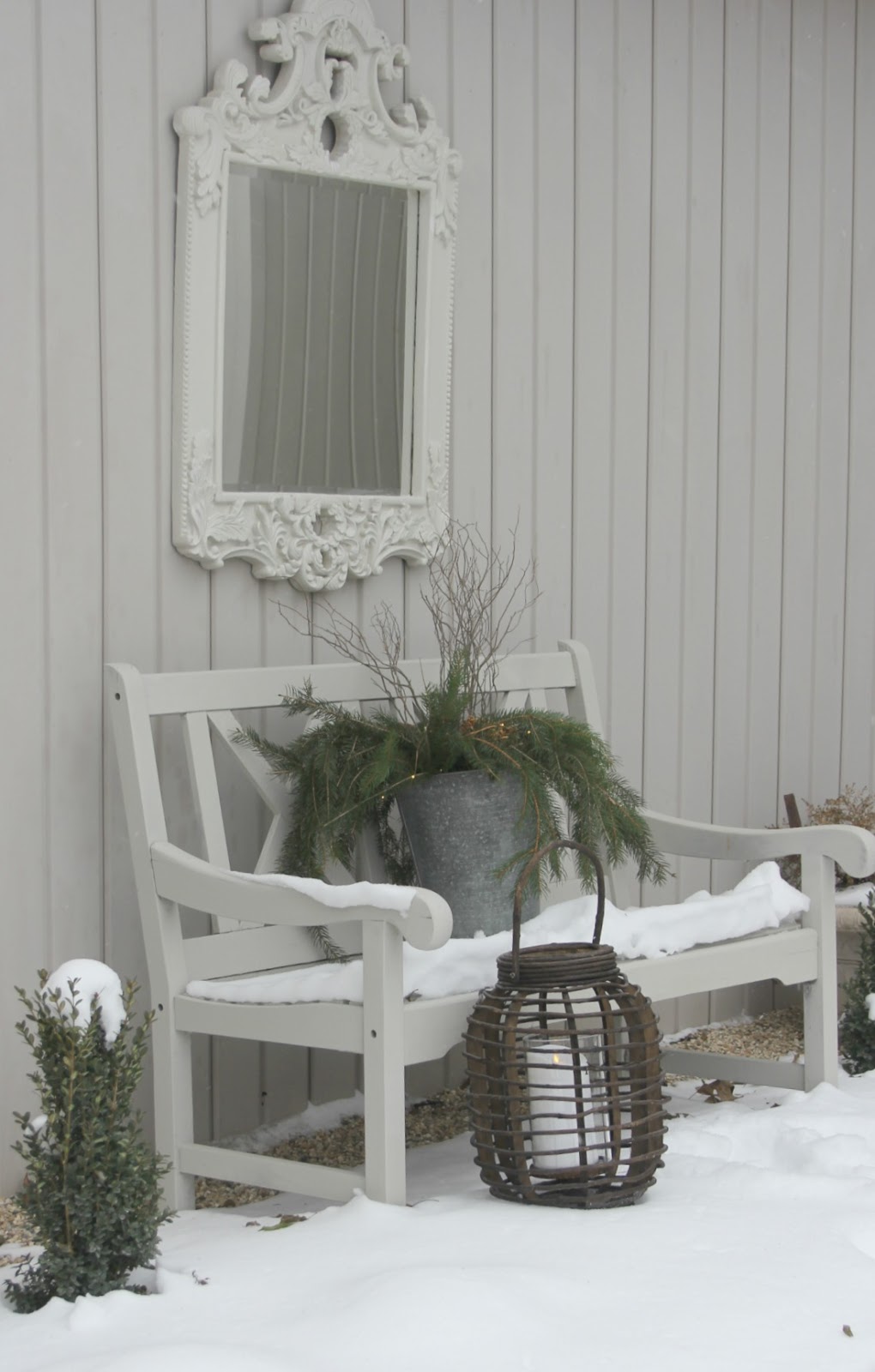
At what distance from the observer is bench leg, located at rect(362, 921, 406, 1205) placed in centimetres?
260

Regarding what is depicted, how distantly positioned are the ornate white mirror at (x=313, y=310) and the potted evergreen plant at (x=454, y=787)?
34 cm

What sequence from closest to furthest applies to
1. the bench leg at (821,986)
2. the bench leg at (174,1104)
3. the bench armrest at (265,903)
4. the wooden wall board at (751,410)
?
the bench armrest at (265,903)
the bench leg at (174,1104)
the bench leg at (821,986)
the wooden wall board at (751,410)

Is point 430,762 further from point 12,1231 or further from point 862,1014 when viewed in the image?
point 862,1014

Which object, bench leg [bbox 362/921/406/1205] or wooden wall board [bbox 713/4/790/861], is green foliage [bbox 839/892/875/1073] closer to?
wooden wall board [bbox 713/4/790/861]

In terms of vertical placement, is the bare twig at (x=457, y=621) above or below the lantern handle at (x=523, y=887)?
above

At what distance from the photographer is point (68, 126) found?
3.07 metres

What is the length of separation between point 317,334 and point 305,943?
125cm

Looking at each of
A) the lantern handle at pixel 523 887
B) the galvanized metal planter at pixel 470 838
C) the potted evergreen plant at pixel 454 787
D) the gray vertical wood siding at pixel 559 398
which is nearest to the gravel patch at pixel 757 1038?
the gray vertical wood siding at pixel 559 398

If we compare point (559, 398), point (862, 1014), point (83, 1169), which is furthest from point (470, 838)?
point (559, 398)

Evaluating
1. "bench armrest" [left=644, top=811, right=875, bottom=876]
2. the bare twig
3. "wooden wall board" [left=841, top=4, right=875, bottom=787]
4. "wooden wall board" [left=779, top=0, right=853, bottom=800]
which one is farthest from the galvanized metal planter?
"wooden wall board" [left=841, top=4, right=875, bottom=787]

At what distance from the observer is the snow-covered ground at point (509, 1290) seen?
2100mm

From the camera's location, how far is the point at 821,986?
3.41m

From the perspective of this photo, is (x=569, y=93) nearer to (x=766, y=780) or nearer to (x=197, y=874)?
(x=766, y=780)

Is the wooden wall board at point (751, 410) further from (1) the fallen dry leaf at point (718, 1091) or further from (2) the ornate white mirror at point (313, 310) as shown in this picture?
(2) the ornate white mirror at point (313, 310)
